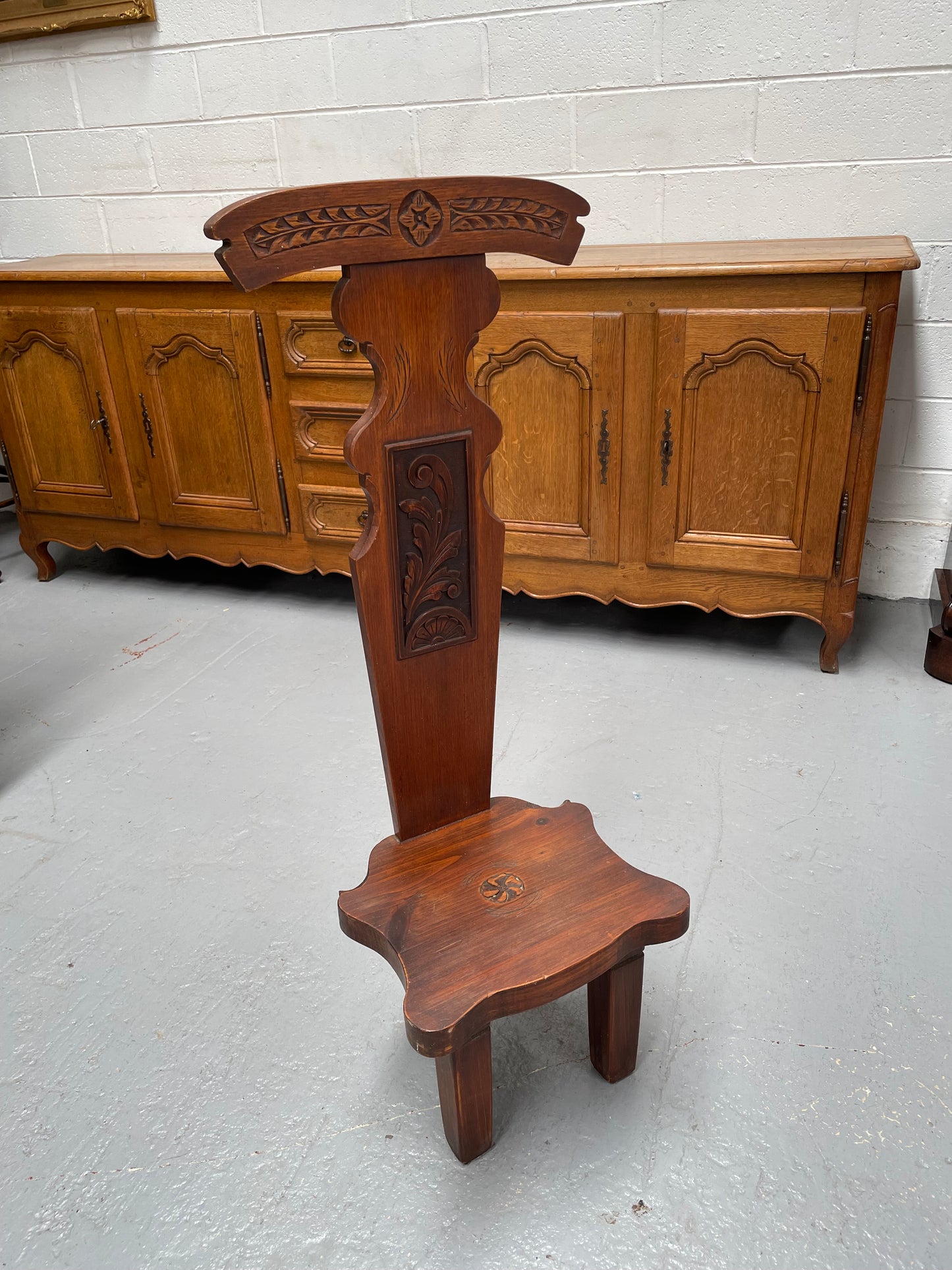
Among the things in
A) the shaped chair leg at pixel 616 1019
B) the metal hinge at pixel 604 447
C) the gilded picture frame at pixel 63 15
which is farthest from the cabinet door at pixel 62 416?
the shaped chair leg at pixel 616 1019

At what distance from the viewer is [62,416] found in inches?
114

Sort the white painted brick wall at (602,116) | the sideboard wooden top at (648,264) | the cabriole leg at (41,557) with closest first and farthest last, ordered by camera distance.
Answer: the sideboard wooden top at (648,264) < the white painted brick wall at (602,116) < the cabriole leg at (41,557)

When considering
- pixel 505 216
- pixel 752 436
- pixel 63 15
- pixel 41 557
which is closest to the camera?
pixel 505 216

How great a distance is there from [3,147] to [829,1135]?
3.74m

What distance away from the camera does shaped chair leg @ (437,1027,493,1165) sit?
3.79 feet

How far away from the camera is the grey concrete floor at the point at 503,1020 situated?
1.19 m

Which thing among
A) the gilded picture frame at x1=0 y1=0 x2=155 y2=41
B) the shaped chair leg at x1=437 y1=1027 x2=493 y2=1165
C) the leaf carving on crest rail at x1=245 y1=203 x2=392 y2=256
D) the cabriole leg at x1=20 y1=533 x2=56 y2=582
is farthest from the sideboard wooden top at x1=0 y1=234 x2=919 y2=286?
the shaped chair leg at x1=437 y1=1027 x2=493 y2=1165

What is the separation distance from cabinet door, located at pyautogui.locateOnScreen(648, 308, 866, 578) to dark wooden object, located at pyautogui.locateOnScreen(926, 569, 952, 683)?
0.32m

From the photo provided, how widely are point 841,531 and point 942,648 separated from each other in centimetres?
40

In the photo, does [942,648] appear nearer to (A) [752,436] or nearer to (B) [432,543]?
(A) [752,436]

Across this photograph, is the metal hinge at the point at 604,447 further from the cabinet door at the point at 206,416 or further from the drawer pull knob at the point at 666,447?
the cabinet door at the point at 206,416

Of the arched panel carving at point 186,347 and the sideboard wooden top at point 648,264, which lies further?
the arched panel carving at point 186,347

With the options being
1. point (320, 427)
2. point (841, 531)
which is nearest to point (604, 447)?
point (841, 531)

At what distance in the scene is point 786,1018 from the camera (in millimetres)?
1446
